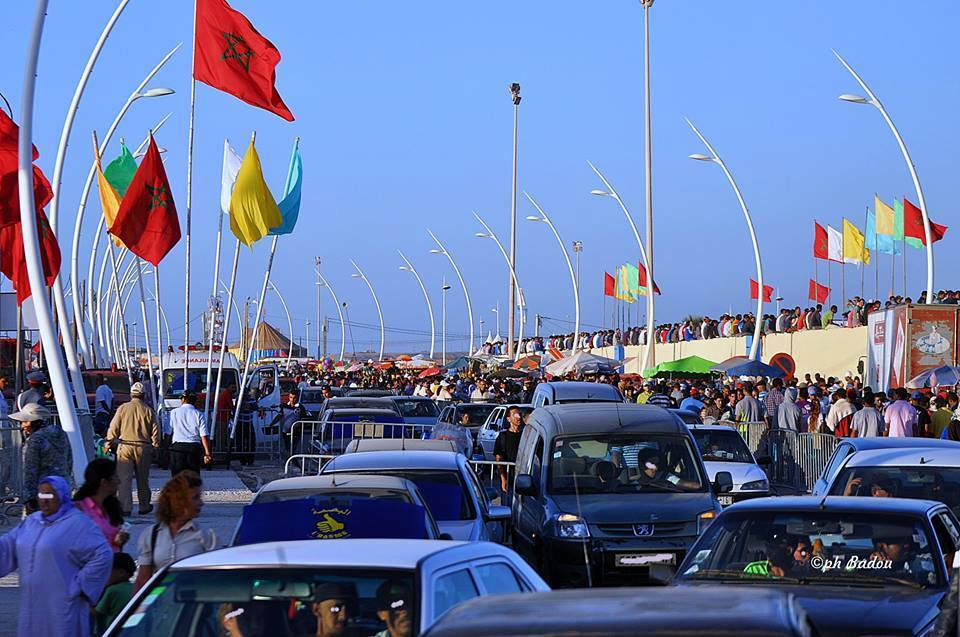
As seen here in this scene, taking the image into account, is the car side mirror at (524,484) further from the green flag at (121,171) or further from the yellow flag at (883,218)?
the yellow flag at (883,218)

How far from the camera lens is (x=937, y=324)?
29234 millimetres

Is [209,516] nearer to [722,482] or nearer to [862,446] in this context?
[722,482]

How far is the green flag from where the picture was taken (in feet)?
114

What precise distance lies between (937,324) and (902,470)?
16.6 metres

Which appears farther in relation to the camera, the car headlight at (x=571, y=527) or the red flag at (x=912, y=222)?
the red flag at (x=912, y=222)

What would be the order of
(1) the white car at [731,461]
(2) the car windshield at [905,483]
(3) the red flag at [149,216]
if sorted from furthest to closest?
1. (3) the red flag at [149,216]
2. (1) the white car at [731,461]
3. (2) the car windshield at [905,483]

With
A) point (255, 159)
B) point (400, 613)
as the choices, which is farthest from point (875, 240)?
point (400, 613)

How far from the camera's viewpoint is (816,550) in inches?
367

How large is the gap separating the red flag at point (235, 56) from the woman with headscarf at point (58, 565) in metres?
14.0

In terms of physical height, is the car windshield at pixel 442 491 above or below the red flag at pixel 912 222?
below

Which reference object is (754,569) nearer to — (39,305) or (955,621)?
(955,621)

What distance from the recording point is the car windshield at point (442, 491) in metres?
Result: 12.8

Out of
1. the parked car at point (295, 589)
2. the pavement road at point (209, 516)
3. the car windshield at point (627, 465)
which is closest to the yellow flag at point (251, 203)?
the pavement road at point (209, 516)

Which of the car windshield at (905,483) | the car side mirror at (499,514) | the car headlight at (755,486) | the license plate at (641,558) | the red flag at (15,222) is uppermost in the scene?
the red flag at (15,222)
